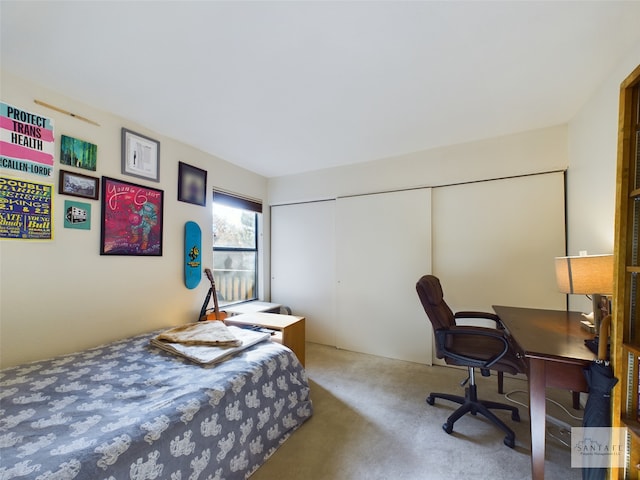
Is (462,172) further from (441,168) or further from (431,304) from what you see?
(431,304)

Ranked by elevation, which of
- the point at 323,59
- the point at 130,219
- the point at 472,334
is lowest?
the point at 472,334

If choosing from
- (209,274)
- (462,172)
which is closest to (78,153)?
(209,274)

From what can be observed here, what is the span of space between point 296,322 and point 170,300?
1290 mm

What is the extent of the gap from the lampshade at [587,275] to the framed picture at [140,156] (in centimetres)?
333

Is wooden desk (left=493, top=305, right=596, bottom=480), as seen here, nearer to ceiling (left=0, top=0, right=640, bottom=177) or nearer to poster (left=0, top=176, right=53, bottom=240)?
ceiling (left=0, top=0, right=640, bottom=177)

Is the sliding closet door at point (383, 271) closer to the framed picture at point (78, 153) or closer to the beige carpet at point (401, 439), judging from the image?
the beige carpet at point (401, 439)

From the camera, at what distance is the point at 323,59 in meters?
1.57

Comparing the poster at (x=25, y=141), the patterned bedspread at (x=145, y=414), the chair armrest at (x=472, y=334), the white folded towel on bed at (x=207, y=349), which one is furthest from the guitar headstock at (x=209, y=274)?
the chair armrest at (x=472, y=334)

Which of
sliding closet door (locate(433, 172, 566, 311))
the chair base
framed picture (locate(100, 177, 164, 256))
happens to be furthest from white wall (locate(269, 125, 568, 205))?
the chair base

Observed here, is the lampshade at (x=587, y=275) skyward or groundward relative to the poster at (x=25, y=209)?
groundward

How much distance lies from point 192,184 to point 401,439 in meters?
3.00

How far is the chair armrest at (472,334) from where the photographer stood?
1725 millimetres

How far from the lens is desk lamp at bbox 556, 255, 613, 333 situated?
1.41 metres

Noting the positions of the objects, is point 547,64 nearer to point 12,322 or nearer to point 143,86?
point 143,86
